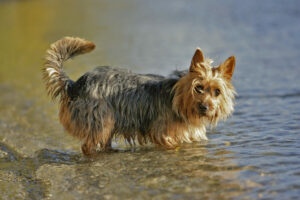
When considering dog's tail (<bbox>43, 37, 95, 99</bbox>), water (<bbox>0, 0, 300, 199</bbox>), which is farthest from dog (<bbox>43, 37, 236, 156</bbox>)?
water (<bbox>0, 0, 300, 199</bbox>)

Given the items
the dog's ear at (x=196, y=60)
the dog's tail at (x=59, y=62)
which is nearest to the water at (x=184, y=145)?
the dog's tail at (x=59, y=62)

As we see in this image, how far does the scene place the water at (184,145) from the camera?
4320 millimetres

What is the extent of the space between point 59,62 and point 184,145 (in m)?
1.94

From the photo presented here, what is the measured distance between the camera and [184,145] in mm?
5652

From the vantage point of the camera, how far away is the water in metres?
4.32

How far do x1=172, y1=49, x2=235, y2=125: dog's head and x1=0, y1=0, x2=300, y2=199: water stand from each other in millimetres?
488

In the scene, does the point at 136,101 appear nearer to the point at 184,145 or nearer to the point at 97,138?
the point at 97,138

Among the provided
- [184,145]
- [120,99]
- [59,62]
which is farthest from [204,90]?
[59,62]

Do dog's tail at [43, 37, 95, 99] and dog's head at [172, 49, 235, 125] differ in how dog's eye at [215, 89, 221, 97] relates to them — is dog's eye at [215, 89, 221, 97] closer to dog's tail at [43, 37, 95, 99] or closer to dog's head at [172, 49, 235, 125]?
dog's head at [172, 49, 235, 125]

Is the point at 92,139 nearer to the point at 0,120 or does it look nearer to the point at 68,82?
the point at 68,82

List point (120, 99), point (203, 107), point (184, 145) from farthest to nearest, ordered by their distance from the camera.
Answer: point (184, 145) < point (120, 99) < point (203, 107)

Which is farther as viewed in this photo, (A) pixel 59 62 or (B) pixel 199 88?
(A) pixel 59 62

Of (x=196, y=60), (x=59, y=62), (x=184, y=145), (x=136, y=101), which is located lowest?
(x=184, y=145)

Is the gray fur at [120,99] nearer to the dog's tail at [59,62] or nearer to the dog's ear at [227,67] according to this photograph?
the dog's tail at [59,62]
